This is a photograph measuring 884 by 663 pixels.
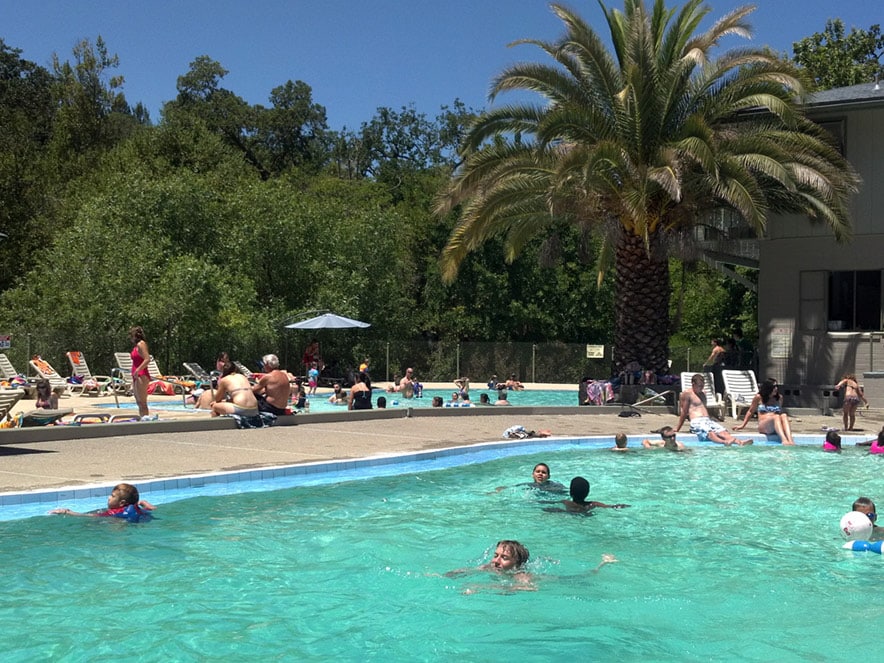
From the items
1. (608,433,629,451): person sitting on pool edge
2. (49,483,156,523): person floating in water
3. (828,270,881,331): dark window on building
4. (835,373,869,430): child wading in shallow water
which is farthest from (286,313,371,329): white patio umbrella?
(49,483,156,523): person floating in water

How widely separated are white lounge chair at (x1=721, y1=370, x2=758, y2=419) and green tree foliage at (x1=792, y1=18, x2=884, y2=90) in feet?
73.0

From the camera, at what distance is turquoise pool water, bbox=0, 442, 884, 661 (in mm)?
7547

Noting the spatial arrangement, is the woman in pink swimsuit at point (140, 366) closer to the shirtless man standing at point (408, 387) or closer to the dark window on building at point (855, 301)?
the shirtless man standing at point (408, 387)

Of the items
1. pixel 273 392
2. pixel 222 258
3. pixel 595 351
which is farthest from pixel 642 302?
pixel 222 258

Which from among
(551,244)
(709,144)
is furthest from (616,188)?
(551,244)

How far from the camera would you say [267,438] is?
15938 mm

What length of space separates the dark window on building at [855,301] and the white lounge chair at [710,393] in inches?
139

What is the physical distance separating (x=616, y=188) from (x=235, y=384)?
952cm

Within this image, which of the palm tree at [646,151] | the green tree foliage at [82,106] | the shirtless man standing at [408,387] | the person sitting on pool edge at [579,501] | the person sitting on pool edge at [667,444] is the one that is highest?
the green tree foliage at [82,106]

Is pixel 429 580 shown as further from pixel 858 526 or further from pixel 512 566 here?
pixel 858 526

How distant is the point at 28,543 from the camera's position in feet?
31.2

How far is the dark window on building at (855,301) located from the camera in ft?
79.2

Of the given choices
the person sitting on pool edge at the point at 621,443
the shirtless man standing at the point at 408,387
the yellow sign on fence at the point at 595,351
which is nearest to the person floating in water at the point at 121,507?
the person sitting on pool edge at the point at 621,443

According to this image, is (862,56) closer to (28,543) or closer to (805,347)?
(805,347)
